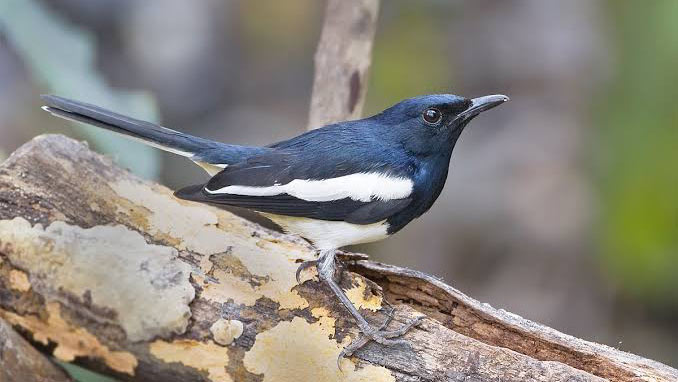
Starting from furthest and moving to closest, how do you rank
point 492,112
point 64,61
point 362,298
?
point 492,112 < point 64,61 < point 362,298

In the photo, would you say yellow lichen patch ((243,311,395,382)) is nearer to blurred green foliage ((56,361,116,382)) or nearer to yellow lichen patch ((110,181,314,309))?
yellow lichen patch ((110,181,314,309))

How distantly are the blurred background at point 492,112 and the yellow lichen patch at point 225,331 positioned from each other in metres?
0.82

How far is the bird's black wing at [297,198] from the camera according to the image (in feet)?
11.0

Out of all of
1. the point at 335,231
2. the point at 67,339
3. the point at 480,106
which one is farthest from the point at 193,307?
the point at 480,106

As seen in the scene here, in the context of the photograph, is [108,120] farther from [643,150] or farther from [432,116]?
[643,150]

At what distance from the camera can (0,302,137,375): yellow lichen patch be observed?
111 inches

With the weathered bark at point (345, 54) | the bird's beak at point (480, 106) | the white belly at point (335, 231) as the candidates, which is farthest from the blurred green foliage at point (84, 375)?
the weathered bark at point (345, 54)

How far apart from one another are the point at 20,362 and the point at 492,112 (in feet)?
16.1

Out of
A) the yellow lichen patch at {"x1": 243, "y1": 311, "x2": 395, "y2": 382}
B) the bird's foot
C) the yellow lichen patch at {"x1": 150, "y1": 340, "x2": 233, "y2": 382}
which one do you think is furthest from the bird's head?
the yellow lichen patch at {"x1": 150, "y1": 340, "x2": 233, "y2": 382}

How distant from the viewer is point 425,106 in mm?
3566

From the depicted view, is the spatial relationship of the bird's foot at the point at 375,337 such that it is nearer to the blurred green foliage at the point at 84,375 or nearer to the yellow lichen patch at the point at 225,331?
the yellow lichen patch at the point at 225,331

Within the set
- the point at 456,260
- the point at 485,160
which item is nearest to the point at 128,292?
the point at 456,260

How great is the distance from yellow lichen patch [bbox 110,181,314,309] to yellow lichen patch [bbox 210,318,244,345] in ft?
0.33

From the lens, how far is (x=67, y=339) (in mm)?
2854
